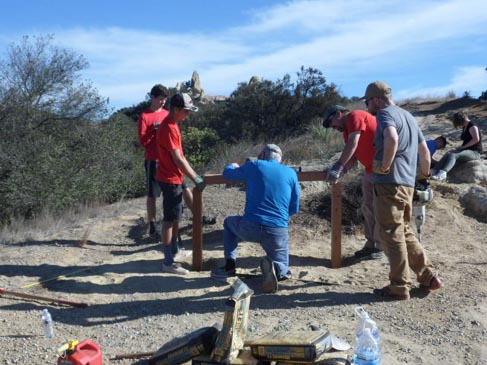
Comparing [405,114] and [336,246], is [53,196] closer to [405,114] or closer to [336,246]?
[336,246]

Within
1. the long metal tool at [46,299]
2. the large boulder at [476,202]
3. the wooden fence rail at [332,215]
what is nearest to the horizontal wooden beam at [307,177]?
the wooden fence rail at [332,215]

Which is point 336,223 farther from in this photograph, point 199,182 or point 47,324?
point 47,324

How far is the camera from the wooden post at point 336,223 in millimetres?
5629

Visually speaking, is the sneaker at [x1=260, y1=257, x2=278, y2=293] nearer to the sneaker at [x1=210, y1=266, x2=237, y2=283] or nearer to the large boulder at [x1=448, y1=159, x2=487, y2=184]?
the sneaker at [x1=210, y1=266, x2=237, y2=283]

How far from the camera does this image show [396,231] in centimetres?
459

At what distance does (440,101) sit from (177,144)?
21380mm

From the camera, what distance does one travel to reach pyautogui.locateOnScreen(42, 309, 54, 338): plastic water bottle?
4035 millimetres

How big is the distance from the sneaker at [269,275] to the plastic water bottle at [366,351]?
1.58 m

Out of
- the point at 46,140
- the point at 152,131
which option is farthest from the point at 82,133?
the point at 152,131

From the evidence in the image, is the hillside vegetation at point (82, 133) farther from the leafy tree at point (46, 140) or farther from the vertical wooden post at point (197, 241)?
the vertical wooden post at point (197, 241)

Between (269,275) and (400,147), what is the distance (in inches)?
63.8

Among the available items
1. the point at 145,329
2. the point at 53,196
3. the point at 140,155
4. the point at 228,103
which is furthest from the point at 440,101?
the point at 145,329

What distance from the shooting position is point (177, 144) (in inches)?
215

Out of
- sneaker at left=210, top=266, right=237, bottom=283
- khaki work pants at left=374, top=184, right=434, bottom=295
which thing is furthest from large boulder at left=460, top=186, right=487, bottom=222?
sneaker at left=210, top=266, right=237, bottom=283
